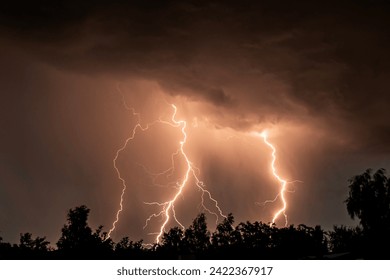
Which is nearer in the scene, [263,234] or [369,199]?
[369,199]

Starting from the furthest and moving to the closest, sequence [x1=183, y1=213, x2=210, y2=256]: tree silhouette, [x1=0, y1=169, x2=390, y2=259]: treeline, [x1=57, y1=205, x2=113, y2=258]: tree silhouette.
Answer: [x1=183, y1=213, x2=210, y2=256]: tree silhouette < [x1=57, y1=205, x2=113, y2=258]: tree silhouette < [x1=0, y1=169, x2=390, y2=259]: treeline

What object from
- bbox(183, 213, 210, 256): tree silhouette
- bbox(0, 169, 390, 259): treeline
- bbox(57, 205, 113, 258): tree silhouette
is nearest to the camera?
bbox(0, 169, 390, 259): treeline

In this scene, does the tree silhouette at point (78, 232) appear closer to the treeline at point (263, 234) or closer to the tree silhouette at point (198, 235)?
the treeline at point (263, 234)

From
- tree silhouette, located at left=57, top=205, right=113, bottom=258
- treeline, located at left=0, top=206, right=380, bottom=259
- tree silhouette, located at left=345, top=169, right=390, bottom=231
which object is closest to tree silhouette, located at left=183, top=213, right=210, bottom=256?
treeline, located at left=0, top=206, right=380, bottom=259

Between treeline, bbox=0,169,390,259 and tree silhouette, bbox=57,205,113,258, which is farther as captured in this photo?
tree silhouette, bbox=57,205,113,258

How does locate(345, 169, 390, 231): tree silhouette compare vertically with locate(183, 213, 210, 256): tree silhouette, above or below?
below

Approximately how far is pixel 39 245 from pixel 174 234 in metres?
11.4

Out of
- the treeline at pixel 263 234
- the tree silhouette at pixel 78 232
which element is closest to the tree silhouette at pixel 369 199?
the treeline at pixel 263 234

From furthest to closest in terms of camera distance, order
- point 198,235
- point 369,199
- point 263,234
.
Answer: point 198,235 < point 263,234 < point 369,199

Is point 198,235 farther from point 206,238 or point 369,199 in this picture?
point 369,199

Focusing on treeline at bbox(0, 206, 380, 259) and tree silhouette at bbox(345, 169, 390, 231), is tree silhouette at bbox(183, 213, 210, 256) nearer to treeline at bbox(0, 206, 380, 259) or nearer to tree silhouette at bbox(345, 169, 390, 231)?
treeline at bbox(0, 206, 380, 259)

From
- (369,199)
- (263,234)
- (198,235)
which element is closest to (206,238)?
(198,235)
